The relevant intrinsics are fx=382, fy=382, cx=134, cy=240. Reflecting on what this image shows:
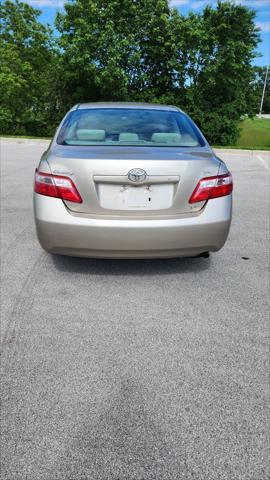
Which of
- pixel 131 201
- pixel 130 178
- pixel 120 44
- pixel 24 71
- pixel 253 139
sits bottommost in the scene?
pixel 253 139

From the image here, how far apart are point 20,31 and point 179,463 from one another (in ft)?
128

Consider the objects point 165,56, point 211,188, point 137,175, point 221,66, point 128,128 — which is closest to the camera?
point 137,175

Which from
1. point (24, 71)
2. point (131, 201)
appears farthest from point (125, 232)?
point (24, 71)

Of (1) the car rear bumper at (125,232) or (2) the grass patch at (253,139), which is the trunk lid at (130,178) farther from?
(2) the grass patch at (253,139)

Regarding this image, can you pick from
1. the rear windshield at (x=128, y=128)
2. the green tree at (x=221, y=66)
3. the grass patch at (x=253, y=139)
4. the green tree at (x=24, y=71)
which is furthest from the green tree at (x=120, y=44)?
the rear windshield at (x=128, y=128)

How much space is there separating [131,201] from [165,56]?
83.8 feet

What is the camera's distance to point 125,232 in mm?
2877

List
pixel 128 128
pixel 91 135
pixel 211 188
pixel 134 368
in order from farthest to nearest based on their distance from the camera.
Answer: pixel 128 128
pixel 91 135
pixel 211 188
pixel 134 368

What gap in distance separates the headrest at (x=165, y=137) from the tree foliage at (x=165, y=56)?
21.6 meters

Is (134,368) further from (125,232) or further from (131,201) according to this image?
(131,201)

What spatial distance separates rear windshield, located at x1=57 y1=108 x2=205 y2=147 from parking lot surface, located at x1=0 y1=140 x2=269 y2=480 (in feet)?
3.81

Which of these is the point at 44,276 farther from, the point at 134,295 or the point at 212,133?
the point at 212,133

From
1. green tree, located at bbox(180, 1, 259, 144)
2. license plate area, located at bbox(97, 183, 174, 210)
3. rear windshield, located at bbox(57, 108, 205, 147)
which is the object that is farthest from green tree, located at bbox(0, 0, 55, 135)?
license plate area, located at bbox(97, 183, 174, 210)

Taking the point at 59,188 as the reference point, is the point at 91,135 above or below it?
above
